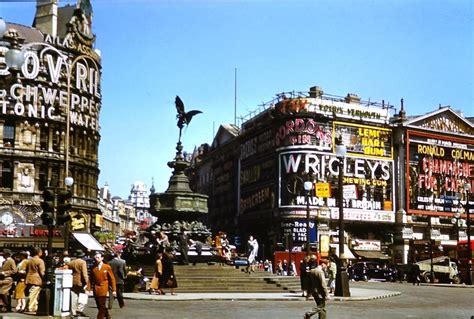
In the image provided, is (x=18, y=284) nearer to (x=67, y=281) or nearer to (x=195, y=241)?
(x=67, y=281)

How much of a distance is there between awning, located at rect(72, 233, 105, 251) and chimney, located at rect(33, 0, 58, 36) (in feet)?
59.1

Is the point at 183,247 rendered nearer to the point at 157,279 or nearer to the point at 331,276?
the point at 157,279

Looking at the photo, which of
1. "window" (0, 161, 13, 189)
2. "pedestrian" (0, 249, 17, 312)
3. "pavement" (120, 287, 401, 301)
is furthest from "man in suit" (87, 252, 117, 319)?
"window" (0, 161, 13, 189)

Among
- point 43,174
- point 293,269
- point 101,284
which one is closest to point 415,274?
point 293,269

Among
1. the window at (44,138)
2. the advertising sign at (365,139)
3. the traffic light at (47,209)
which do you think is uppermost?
the advertising sign at (365,139)

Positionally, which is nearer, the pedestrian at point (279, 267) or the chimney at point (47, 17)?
the pedestrian at point (279, 267)

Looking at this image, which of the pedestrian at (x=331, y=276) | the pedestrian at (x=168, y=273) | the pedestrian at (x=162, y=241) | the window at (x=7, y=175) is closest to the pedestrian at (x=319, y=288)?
the pedestrian at (x=168, y=273)

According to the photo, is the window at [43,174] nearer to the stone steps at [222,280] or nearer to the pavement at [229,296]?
the stone steps at [222,280]

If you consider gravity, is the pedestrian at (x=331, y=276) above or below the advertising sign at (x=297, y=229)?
below

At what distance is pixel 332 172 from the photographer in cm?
6425

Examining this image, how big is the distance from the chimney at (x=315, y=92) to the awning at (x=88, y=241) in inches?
1004

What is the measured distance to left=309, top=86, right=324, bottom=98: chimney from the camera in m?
68.9

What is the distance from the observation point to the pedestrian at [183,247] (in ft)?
97.4

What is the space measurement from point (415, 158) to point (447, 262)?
1888 centimetres
